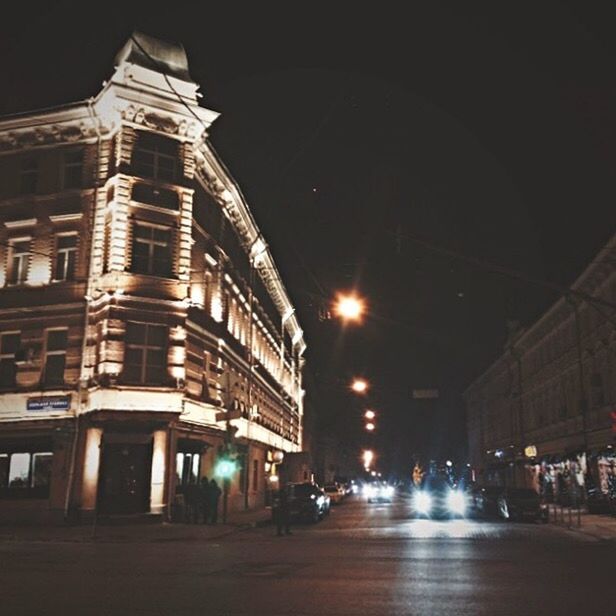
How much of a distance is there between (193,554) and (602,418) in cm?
2980

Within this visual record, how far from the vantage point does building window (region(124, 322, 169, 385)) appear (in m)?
28.9

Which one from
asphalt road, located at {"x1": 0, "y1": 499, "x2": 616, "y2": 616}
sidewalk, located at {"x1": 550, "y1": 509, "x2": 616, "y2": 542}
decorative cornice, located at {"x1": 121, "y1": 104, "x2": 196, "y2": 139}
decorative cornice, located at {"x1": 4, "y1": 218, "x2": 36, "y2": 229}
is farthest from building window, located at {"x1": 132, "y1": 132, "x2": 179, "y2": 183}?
sidewalk, located at {"x1": 550, "y1": 509, "x2": 616, "y2": 542}

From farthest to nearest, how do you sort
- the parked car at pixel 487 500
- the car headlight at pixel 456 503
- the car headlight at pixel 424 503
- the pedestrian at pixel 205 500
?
the parked car at pixel 487 500, the car headlight at pixel 456 503, the car headlight at pixel 424 503, the pedestrian at pixel 205 500

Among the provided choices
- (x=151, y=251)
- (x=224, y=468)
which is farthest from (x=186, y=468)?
(x=151, y=251)

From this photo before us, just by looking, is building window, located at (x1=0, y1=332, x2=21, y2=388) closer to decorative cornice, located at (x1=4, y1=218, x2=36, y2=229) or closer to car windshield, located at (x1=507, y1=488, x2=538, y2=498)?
decorative cornice, located at (x1=4, y1=218, x2=36, y2=229)

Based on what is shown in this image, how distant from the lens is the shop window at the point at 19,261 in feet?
102

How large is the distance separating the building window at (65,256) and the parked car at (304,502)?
12.9m

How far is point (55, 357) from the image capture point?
30.0m

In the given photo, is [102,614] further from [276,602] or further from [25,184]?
[25,184]

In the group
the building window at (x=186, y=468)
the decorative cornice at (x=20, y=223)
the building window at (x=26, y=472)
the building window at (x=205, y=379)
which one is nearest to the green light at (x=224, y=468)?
the building window at (x=186, y=468)

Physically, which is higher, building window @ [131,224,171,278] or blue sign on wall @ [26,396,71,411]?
building window @ [131,224,171,278]

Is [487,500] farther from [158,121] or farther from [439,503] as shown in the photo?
[158,121]

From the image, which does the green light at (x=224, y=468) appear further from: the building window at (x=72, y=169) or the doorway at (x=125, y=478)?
the building window at (x=72, y=169)

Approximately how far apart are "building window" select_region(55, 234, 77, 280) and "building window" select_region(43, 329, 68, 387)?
2.32 meters
